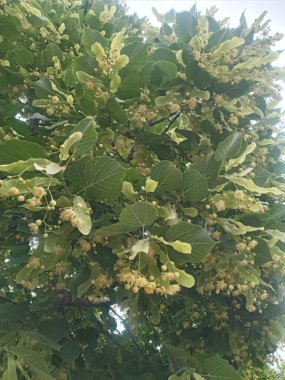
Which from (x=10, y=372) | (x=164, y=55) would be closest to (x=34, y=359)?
(x=10, y=372)

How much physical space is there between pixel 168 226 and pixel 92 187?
0.37 meters

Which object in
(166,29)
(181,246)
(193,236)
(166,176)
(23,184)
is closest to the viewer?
(23,184)

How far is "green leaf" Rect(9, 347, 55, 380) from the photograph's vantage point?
82.8 inches

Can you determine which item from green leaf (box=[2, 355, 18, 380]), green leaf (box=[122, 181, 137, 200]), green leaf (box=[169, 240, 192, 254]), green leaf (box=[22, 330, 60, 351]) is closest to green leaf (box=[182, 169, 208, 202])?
green leaf (box=[122, 181, 137, 200])

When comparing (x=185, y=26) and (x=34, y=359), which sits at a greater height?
(x=185, y=26)

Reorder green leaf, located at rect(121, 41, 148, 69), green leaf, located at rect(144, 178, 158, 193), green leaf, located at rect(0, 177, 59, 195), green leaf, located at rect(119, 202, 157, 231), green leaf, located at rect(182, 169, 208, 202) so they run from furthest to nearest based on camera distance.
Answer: green leaf, located at rect(121, 41, 148, 69) → green leaf, located at rect(182, 169, 208, 202) → green leaf, located at rect(144, 178, 158, 193) → green leaf, located at rect(119, 202, 157, 231) → green leaf, located at rect(0, 177, 59, 195)

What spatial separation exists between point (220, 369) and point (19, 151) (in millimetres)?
1450

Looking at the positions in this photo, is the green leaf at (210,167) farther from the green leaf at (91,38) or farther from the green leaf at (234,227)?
the green leaf at (91,38)

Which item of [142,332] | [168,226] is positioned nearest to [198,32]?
[168,226]

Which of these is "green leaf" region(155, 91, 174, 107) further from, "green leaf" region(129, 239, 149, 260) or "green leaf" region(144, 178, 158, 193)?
"green leaf" region(129, 239, 149, 260)

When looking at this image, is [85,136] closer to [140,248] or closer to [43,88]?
[140,248]

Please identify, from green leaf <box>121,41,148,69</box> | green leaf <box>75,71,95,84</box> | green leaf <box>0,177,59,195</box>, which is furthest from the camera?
green leaf <box>121,41,148,69</box>

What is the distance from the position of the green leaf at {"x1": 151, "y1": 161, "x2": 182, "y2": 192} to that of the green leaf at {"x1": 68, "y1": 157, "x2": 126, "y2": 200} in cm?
23

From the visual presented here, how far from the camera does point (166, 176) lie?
1.96 m
